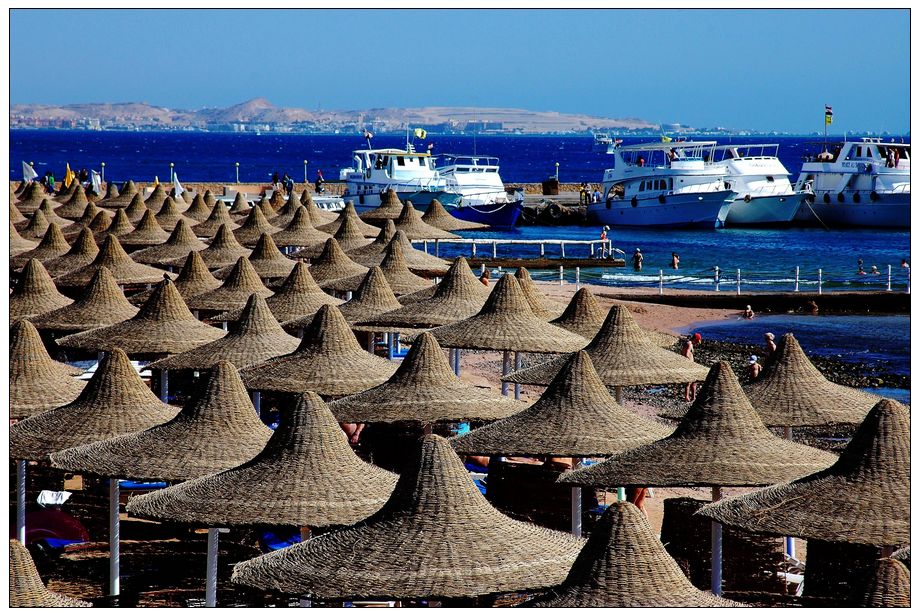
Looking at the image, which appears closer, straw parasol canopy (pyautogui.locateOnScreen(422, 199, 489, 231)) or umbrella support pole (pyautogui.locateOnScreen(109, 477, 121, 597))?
umbrella support pole (pyautogui.locateOnScreen(109, 477, 121, 597))

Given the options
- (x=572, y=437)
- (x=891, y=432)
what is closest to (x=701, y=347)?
(x=572, y=437)

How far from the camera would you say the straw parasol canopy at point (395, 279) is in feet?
83.5

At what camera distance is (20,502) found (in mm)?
14156

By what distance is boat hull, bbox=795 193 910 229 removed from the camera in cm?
7469

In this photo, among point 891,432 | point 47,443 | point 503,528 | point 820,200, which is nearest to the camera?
point 503,528

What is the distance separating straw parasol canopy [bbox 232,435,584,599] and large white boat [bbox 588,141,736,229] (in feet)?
215

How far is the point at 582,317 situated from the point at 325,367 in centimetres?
543

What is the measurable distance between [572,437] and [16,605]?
6795 mm

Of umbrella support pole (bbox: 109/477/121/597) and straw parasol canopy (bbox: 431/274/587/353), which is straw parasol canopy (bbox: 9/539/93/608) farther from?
straw parasol canopy (bbox: 431/274/587/353)

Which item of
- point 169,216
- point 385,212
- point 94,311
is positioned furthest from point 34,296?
point 385,212

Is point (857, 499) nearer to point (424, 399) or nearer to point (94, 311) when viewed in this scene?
point (424, 399)

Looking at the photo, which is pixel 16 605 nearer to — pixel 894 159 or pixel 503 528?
pixel 503 528

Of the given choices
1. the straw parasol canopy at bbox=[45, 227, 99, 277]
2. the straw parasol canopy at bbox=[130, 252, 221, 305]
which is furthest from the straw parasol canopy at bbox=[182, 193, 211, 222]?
the straw parasol canopy at bbox=[130, 252, 221, 305]

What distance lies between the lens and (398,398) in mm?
15320
